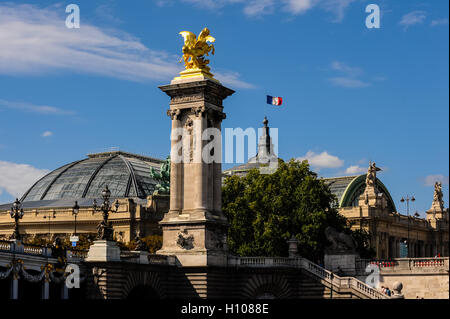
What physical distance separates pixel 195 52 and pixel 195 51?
0.10 m

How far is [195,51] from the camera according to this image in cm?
7575

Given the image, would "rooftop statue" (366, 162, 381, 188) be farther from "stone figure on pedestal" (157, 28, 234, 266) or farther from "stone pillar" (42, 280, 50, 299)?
"stone pillar" (42, 280, 50, 299)

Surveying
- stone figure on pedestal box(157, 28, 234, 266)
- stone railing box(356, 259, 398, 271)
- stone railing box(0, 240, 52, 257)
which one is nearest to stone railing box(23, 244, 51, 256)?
stone railing box(0, 240, 52, 257)

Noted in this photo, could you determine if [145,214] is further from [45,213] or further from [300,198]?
[300,198]

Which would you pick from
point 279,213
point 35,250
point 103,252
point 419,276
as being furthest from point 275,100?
point 35,250

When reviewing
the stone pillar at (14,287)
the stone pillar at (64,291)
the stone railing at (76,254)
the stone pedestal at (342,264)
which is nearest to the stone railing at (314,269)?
the stone pedestal at (342,264)

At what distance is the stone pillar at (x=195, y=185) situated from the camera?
71.9 metres

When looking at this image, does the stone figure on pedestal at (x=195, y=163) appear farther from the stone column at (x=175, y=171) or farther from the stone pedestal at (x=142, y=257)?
the stone pedestal at (x=142, y=257)

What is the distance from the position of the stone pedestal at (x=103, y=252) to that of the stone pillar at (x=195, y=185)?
691 centimetres

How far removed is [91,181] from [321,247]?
3053 inches

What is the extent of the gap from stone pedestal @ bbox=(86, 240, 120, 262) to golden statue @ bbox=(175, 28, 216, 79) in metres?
15.6

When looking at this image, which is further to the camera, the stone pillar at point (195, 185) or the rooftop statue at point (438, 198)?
the rooftop statue at point (438, 198)

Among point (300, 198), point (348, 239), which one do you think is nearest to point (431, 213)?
point (300, 198)

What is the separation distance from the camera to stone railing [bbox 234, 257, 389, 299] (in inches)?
2751
